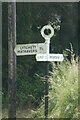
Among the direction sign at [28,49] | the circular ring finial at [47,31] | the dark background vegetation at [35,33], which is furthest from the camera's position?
the dark background vegetation at [35,33]

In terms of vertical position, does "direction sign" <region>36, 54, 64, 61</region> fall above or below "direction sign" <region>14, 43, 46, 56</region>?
below

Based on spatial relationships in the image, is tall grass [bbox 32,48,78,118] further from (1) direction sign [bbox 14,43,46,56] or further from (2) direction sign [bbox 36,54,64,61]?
(1) direction sign [bbox 14,43,46,56]

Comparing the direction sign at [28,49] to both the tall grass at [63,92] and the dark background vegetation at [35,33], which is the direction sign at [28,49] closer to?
the tall grass at [63,92]

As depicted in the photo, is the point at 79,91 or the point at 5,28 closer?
the point at 79,91

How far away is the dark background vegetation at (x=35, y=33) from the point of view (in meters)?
14.9

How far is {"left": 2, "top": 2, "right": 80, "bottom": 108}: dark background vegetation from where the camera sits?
14.9 metres

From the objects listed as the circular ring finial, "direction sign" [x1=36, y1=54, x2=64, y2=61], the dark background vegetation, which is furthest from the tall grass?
the dark background vegetation

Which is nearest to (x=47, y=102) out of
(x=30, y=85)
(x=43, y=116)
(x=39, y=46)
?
(x=43, y=116)

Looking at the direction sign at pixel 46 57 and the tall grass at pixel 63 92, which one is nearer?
the tall grass at pixel 63 92

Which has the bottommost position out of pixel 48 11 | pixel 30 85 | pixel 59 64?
pixel 30 85

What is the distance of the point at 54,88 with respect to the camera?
9.89m

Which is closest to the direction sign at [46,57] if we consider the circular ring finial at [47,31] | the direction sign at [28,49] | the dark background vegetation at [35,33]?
the direction sign at [28,49]

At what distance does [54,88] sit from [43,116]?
0.69m

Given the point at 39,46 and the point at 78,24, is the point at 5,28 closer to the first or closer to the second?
the point at 78,24
